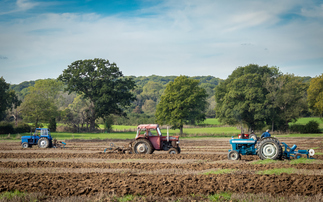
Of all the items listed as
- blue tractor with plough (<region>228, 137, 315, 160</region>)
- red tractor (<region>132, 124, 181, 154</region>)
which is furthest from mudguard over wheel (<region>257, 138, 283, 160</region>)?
red tractor (<region>132, 124, 181, 154</region>)

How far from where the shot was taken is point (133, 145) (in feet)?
73.2

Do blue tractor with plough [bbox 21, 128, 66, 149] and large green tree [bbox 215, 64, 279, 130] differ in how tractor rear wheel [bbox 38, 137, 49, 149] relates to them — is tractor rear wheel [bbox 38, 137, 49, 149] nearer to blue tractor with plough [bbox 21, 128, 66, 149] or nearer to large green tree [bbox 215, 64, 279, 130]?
blue tractor with plough [bbox 21, 128, 66, 149]

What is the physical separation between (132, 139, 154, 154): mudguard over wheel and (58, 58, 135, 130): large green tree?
43.0 m

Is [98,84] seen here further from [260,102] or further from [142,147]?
[142,147]

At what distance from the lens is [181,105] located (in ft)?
195

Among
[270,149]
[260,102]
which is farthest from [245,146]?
[260,102]

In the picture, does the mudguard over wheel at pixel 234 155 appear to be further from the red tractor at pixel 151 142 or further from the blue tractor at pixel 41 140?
the blue tractor at pixel 41 140

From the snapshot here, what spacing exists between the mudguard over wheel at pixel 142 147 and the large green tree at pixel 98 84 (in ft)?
141

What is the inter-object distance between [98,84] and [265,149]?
2084 inches

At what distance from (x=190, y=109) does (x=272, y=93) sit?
16.4m

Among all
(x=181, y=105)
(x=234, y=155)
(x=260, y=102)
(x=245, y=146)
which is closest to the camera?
(x=234, y=155)

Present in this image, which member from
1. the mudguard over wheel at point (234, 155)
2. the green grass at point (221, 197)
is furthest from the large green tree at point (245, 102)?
the green grass at point (221, 197)

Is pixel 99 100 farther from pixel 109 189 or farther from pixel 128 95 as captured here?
pixel 109 189

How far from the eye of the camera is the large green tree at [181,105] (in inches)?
2319
